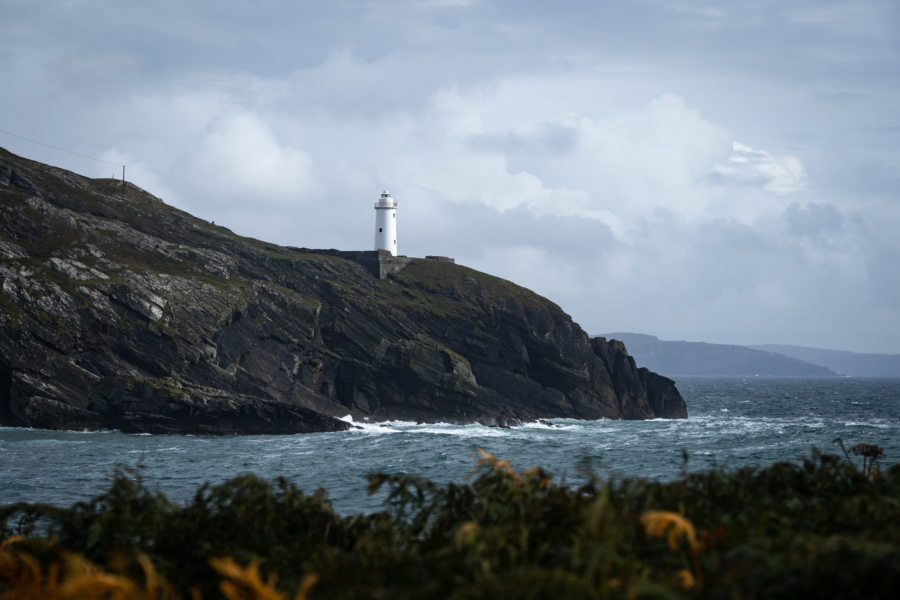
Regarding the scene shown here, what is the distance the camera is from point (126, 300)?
77750 mm

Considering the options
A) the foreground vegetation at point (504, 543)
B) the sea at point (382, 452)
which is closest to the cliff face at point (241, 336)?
the sea at point (382, 452)

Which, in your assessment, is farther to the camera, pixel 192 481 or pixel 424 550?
pixel 192 481

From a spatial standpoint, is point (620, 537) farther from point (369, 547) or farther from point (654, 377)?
point (654, 377)

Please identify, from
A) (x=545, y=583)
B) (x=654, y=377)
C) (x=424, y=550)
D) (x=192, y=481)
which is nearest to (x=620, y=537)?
(x=545, y=583)

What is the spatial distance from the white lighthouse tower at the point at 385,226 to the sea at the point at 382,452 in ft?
138

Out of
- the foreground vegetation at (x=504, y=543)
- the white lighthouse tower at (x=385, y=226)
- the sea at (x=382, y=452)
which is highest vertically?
the white lighthouse tower at (x=385, y=226)

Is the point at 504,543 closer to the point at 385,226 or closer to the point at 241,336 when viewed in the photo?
the point at 241,336

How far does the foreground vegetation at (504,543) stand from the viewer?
742 cm

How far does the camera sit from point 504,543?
29.5 feet

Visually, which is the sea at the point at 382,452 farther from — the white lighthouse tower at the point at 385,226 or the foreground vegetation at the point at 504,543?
the white lighthouse tower at the point at 385,226

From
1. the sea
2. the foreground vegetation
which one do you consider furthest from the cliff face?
the foreground vegetation

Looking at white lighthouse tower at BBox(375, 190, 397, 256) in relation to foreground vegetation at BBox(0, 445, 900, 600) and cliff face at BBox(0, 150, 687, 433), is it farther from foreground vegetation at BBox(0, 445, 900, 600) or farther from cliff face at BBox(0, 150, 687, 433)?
foreground vegetation at BBox(0, 445, 900, 600)

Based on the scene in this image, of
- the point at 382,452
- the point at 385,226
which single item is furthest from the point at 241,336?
the point at 385,226

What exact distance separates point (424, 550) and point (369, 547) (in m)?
0.81
